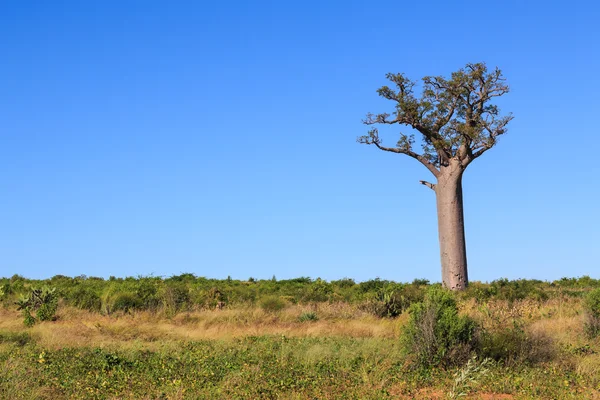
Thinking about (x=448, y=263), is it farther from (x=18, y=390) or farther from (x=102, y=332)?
(x=18, y=390)

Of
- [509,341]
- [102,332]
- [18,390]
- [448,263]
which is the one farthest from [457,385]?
[448,263]

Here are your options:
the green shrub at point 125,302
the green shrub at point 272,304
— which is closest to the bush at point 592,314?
the green shrub at point 272,304

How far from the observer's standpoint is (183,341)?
567 inches

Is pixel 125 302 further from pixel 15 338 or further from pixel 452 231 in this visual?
pixel 452 231

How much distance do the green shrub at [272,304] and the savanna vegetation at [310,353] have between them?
0.51 meters

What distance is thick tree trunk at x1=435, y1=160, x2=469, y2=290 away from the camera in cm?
2458

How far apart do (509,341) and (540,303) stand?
374 inches

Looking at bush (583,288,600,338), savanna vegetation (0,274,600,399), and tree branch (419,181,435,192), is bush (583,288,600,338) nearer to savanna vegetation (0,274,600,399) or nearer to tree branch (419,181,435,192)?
savanna vegetation (0,274,600,399)

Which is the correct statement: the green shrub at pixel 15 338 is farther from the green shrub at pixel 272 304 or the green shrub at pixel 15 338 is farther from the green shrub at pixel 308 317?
the green shrub at pixel 272 304

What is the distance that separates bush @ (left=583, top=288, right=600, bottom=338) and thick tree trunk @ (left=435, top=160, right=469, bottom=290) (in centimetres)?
904

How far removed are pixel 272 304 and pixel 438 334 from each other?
10010 millimetres

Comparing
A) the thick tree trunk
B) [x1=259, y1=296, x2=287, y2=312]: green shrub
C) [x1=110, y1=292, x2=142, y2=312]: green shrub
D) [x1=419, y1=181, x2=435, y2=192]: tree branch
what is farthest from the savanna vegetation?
[x1=419, y1=181, x2=435, y2=192]: tree branch

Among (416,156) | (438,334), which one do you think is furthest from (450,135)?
(438,334)

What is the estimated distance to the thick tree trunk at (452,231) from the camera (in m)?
24.6
